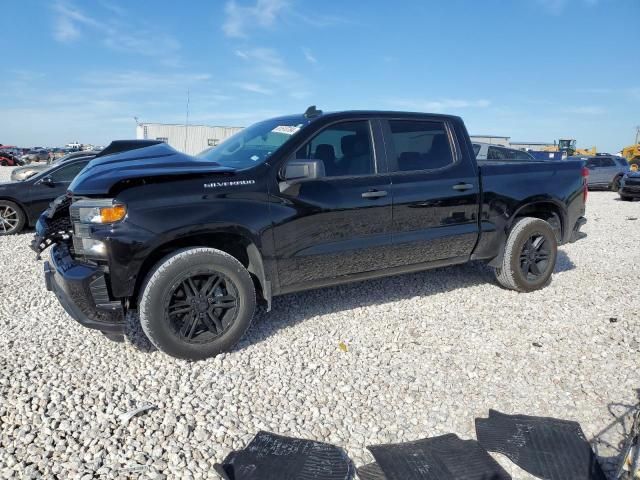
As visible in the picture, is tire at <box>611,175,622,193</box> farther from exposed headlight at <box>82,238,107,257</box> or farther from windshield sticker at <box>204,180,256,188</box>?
exposed headlight at <box>82,238,107,257</box>

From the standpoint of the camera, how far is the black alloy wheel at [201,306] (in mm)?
3309

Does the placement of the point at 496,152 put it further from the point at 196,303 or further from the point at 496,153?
the point at 196,303

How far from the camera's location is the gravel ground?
252 centimetres

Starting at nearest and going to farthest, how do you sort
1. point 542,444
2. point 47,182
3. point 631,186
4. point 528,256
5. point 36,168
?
point 542,444
point 528,256
point 47,182
point 36,168
point 631,186

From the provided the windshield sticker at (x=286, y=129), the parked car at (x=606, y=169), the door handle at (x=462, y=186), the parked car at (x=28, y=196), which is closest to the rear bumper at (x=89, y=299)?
the windshield sticker at (x=286, y=129)

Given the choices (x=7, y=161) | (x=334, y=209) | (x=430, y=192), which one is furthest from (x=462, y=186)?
(x=7, y=161)

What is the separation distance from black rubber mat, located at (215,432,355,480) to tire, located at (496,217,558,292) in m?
3.22

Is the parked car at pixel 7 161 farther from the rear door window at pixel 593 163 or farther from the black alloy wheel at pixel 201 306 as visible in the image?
the black alloy wheel at pixel 201 306

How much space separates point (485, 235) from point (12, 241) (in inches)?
302

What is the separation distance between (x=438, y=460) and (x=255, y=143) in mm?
2906

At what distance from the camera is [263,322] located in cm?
424

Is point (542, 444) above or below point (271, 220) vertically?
below

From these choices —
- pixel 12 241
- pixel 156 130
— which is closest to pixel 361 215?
pixel 12 241

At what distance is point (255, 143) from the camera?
4090 millimetres
